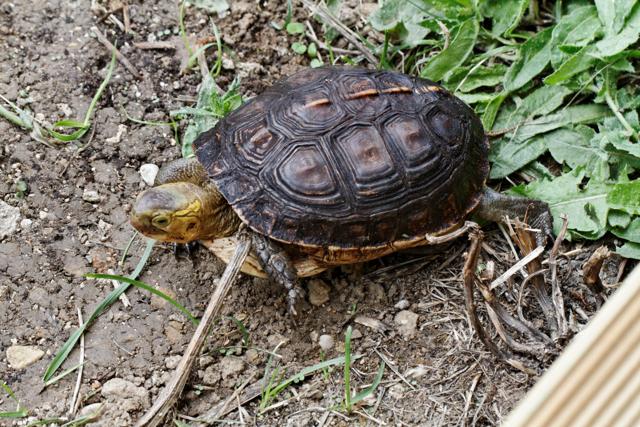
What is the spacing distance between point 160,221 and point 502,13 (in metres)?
1.90

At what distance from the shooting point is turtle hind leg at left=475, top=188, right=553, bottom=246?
2.87 meters

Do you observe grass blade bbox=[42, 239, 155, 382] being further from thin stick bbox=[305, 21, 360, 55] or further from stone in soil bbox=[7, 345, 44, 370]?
thin stick bbox=[305, 21, 360, 55]

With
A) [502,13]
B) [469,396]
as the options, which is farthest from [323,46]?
[469,396]

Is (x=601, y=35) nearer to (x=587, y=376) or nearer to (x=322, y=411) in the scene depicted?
(x=322, y=411)

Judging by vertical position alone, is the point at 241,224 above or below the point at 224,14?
below

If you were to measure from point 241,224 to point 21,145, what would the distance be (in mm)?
1087

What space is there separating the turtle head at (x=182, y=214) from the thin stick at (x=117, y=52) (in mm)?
895

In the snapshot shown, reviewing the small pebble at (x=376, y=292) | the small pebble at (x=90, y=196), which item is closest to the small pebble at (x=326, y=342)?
the small pebble at (x=376, y=292)

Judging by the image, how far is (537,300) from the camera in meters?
2.63

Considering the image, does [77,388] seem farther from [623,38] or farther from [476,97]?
[623,38]

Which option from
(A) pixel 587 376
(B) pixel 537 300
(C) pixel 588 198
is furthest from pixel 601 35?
(A) pixel 587 376

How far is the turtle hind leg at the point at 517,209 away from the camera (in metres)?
2.87

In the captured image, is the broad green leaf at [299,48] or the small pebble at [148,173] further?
the broad green leaf at [299,48]

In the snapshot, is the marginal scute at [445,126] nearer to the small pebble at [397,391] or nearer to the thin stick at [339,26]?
the thin stick at [339,26]
